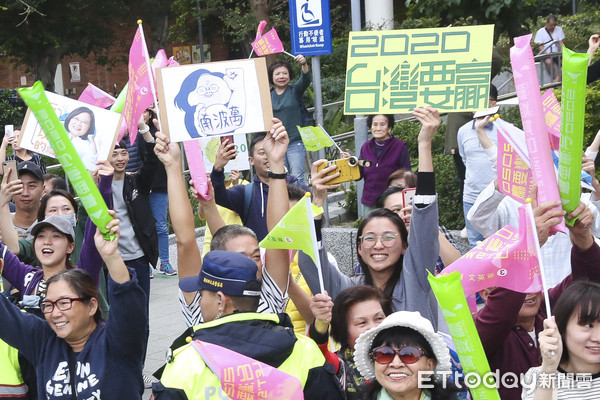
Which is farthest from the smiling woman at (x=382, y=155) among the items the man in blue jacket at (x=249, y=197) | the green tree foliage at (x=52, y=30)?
the green tree foliage at (x=52, y=30)

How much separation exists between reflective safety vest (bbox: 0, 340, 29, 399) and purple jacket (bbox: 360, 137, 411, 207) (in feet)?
15.1

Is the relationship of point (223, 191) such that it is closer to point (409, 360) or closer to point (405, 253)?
point (405, 253)

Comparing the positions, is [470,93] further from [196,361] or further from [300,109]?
[300,109]

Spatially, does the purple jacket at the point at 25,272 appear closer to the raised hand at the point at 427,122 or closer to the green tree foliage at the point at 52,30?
the raised hand at the point at 427,122

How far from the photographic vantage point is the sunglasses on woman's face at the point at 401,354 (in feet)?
10.8

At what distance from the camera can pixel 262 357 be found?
10.5 ft

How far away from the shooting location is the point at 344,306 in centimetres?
394

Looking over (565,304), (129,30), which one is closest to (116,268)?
(565,304)

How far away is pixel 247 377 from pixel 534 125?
5.59ft

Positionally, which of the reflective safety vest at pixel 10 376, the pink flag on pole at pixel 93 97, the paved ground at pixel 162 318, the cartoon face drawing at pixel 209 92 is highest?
the cartoon face drawing at pixel 209 92

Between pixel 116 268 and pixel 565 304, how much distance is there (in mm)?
1913

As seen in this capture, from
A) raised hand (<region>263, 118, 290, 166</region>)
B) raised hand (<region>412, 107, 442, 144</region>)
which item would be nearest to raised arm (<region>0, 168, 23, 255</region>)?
raised hand (<region>263, 118, 290, 166</region>)

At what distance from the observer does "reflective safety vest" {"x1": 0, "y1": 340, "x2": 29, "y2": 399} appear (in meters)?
4.17

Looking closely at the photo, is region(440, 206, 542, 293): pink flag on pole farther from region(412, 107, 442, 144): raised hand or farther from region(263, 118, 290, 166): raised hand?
region(263, 118, 290, 166): raised hand
